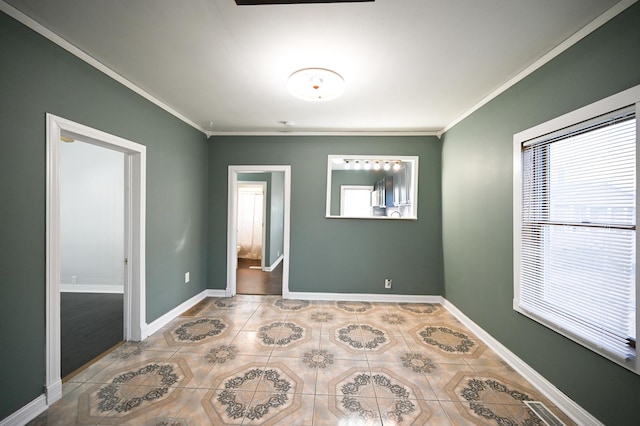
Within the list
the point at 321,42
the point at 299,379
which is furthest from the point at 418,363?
the point at 321,42

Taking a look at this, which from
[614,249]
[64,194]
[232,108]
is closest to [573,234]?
[614,249]

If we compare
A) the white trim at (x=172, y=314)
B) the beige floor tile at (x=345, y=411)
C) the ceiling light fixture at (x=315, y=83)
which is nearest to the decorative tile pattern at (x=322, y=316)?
the beige floor tile at (x=345, y=411)

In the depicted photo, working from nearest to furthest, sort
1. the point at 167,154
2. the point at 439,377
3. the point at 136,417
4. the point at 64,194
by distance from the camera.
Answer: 1. the point at 136,417
2. the point at 439,377
3. the point at 167,154
4. the point at 64,194

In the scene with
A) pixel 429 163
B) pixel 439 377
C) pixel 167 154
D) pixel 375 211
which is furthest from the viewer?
pixel 375 211

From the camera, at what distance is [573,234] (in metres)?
1.77

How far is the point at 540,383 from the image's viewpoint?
1979mm

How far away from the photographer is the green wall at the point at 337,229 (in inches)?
154

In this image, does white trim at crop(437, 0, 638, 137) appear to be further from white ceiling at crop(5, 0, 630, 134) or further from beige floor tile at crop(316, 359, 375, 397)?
beige floor tile at crop(316, 359, 375, 397)

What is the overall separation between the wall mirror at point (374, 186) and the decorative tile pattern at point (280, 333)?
5.67 feet

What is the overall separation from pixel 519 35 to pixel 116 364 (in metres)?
4.17

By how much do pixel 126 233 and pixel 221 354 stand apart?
1613 mm

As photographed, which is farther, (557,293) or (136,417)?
(557,293)

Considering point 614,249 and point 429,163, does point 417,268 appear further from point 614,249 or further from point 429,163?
point 614,249

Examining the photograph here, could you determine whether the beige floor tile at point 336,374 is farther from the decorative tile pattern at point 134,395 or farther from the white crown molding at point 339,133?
the white crown molding at point 339,133
